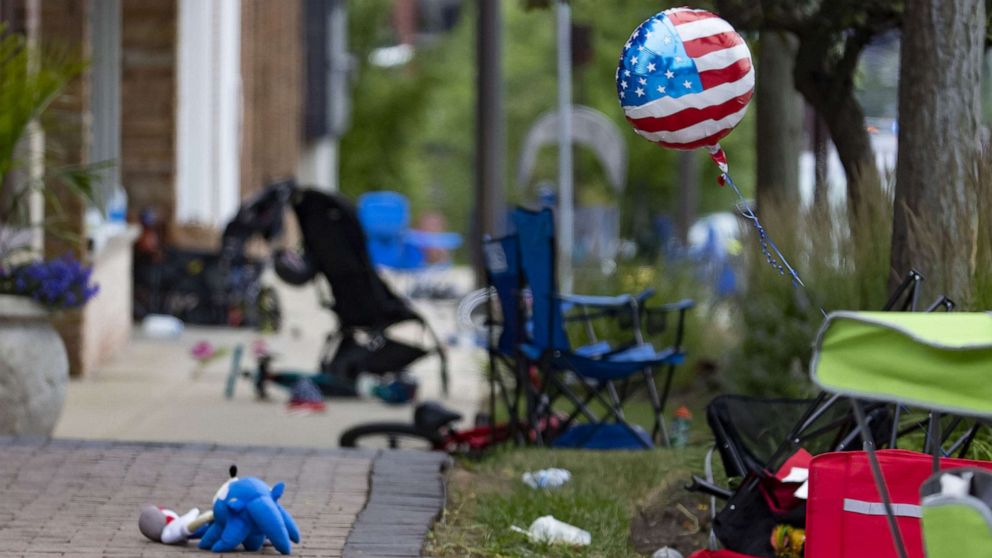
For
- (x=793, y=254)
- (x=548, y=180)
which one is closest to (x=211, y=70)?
(x=793, y=254)

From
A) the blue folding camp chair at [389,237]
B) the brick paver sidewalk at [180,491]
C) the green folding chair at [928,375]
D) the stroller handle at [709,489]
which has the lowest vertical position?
the blue folding camp chair at [389,237]

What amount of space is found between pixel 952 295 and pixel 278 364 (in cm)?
660

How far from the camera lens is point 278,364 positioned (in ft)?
38.6

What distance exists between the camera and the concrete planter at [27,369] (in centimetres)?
689

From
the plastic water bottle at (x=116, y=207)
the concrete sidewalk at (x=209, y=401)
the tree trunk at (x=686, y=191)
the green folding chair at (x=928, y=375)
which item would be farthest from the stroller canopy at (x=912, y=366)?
the tree trunk at (x=686, y=191)

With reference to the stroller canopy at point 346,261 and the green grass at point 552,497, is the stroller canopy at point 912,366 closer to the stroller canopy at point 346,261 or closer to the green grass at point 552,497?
the green grass at point 552,497

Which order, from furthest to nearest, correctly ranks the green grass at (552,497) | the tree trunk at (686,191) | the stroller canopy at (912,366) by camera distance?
the tree trunk at (686,191) < the green grass at (552,497) < the stroller canopy at (912,366)

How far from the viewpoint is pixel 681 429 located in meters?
7.30

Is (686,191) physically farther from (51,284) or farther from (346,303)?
(51,284)

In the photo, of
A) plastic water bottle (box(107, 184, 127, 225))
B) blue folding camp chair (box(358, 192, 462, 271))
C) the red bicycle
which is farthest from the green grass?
blue folding camp chair (box(358, 192, 462, 271))

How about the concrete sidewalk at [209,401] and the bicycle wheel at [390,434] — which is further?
the concrete sidewalk at [209,401]

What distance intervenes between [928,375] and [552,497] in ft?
9.15

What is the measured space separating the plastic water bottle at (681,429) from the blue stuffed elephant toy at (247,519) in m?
2.59

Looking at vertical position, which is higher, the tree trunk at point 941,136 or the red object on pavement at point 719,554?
the tree trunk at point 941,136
